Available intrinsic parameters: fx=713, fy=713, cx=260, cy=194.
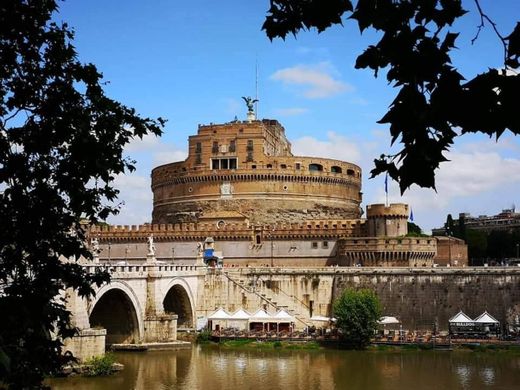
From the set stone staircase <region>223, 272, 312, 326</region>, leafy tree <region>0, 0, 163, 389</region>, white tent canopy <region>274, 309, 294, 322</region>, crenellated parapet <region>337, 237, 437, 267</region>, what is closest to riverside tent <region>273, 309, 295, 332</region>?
white tent canopy <region>274, 309, 294, 322</region>

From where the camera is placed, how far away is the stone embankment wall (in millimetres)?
35812

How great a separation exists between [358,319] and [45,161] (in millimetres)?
26297

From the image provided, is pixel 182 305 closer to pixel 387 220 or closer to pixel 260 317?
pixel 260 317

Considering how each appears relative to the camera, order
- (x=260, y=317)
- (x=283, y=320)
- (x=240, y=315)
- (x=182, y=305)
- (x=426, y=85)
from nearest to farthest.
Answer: (x=426, y=85) → (x=283, y=320) → (x=260, y=317) → (x=240, y=315) → (x=182, y=305)

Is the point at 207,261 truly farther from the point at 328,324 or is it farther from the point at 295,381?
the point at 295,381

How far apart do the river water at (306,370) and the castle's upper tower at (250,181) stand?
19.8m

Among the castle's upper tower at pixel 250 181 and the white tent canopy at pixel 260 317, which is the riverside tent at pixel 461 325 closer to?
the white tent canopy at pixel 260 317

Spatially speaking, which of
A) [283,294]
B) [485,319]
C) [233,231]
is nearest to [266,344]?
[283,294]

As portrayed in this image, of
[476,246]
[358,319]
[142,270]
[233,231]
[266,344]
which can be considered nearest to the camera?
[358,319]

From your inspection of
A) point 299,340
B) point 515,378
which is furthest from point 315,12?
point 299,340

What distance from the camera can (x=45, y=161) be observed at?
7578 mm

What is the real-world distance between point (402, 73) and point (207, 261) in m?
40.1

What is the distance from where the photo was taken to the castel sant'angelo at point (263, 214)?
143ft

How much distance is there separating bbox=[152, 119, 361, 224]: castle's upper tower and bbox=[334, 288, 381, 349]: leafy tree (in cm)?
1853
